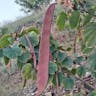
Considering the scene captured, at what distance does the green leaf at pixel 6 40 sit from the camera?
3.31 feet

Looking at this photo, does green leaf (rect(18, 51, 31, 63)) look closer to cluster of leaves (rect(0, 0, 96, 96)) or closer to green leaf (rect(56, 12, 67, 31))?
cluster of leaves (rect(0, 0, 96, 96))

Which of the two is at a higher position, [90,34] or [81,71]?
[90,34]

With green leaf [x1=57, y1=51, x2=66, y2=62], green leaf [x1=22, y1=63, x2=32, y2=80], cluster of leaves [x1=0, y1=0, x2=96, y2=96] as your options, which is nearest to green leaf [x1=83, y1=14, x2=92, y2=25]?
cluster of leaves [x1=0, y1=0, x2=96, y2=96]

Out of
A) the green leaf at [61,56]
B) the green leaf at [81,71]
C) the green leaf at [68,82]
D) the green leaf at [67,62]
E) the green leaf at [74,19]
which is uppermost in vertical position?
the green leaf at [74,19]

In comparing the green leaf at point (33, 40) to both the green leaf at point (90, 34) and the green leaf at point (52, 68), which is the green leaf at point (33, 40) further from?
the green leaf at point (90, 34)

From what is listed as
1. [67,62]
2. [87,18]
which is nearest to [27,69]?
[67,62]

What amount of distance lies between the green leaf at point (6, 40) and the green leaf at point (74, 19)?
0.66 feet

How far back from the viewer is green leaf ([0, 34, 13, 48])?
101 centimetres

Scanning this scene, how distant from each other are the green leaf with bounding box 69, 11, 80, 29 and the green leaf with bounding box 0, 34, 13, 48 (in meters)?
0.20

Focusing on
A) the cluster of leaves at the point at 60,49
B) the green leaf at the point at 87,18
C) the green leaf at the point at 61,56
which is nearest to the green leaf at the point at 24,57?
the cluster of leaves at the point at 60,49

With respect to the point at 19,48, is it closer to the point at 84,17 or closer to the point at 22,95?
the point at 84,17

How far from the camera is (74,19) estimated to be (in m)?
1.11

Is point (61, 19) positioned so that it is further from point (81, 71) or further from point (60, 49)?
point (81, 71)

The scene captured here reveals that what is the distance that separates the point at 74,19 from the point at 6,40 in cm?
22
